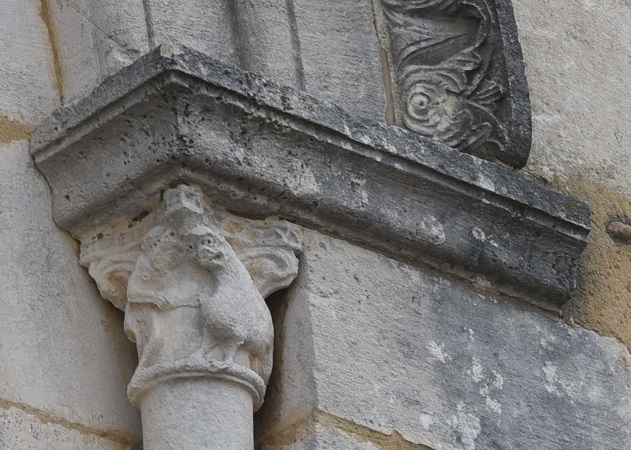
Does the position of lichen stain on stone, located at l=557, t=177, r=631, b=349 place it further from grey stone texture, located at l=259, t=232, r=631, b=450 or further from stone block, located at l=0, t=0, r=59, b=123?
stone block, located at l=0, t=0, r=59, b=123

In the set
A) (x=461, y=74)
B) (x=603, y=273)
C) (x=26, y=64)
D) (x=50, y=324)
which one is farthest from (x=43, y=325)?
(x=603, y=273)

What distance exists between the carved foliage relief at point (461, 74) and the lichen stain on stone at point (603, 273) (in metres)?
0.20

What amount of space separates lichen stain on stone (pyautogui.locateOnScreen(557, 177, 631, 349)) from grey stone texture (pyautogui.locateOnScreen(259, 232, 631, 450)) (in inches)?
1.6

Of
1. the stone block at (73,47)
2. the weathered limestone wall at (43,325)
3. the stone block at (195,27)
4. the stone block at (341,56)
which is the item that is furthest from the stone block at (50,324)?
the stone block at (341,56)

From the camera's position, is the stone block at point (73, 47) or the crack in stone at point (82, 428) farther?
the stone block at point (73, 47)

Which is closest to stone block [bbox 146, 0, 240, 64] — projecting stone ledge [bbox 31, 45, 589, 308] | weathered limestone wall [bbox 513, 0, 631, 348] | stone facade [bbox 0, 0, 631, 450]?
stone facade [bbox 0, 0, 631, 450]

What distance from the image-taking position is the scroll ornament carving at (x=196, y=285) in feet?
9.86

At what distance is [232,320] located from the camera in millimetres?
3014

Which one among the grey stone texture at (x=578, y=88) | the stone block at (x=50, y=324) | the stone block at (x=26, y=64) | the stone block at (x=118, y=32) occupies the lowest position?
the stone block at (x=50, y=324)

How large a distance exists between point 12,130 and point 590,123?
1136 millimetres

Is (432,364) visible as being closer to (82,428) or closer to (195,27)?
(82,428)

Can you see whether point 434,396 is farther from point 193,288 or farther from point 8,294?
point 8,294

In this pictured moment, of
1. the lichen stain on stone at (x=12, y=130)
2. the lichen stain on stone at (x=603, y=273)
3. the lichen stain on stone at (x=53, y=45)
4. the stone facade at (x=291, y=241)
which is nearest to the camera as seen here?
the stone facade at (x=291, y=241)

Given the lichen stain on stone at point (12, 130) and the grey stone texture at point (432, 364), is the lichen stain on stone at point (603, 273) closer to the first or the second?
the grey stone texture at point (432, 364)
